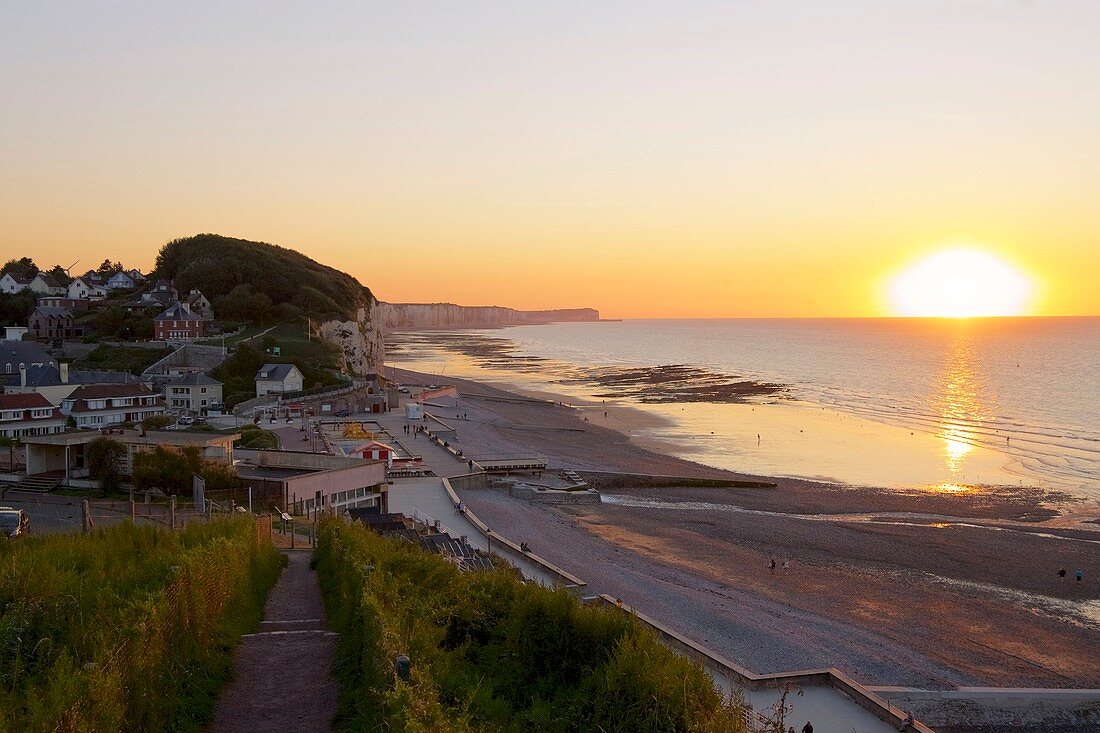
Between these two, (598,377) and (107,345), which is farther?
(598,377)

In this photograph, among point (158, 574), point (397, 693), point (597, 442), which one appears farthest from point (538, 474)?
point (397, 693)

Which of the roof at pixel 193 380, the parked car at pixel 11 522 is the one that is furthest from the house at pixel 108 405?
the parked car at pixel 11 522

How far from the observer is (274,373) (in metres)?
56.2

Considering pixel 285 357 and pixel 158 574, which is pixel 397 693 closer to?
pixel 158 574

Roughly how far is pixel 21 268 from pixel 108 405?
68.3 meters

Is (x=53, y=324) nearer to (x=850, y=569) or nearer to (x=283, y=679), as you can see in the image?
(x=850, y=569)

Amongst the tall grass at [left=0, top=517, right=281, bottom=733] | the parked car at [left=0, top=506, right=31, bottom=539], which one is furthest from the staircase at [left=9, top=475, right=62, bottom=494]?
the tall grass at [left=0, top=517, right=281, bottom=733]

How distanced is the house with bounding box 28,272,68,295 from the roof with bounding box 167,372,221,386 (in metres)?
39.9

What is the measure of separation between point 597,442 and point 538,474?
1327 centimetres

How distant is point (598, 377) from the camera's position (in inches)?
4077

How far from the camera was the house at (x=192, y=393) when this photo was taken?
162 feet

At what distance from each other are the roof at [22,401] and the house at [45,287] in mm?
49161

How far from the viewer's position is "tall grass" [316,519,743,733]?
26.0 feet

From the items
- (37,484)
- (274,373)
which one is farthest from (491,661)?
(274,373)
